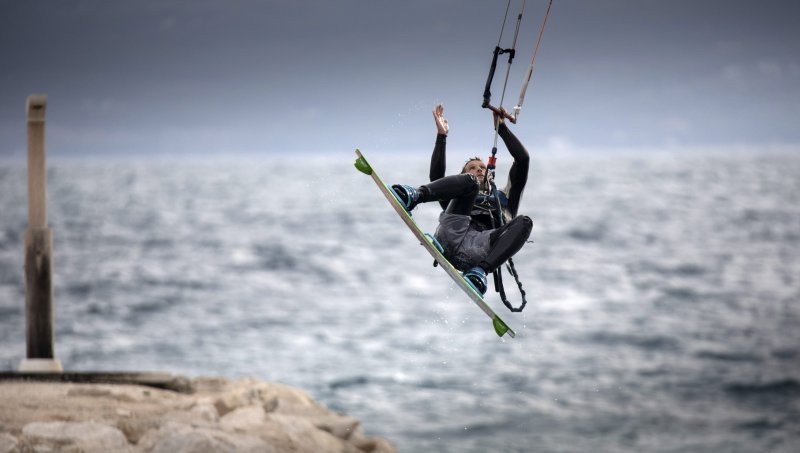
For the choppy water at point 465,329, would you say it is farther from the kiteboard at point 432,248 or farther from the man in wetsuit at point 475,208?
the man in wetsuit at point 475,208

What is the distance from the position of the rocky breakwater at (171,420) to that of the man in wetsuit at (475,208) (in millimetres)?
5085

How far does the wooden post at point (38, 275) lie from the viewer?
16.5 meters

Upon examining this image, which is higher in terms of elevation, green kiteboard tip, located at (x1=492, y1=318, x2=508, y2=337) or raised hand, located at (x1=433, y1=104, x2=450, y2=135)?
raised hand, located at (x1=433, y1=104, x2=450, y2=135)

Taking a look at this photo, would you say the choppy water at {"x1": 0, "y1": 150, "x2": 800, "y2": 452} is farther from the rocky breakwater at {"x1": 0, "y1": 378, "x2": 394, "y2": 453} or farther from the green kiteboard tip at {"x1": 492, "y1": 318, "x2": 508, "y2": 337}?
the rocky breakwater at {"x1": 0, "y1": 378, "x2": 394, "y2": 453}

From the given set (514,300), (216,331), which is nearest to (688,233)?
(514,300)

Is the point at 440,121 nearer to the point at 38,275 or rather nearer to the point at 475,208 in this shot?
the point at 475,208

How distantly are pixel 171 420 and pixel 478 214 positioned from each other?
19.4 feet

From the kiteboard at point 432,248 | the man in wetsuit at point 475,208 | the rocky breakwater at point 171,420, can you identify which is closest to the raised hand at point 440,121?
the man in wetsuit at point 475,208

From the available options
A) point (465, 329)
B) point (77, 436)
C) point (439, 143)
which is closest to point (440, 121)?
point (439, 143)

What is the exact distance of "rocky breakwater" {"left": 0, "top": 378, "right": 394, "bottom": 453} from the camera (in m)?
13.2

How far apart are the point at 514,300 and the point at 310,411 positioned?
33083 mm

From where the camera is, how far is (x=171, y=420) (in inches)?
559

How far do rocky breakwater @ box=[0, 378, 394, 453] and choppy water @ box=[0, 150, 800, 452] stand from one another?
17.4 ft

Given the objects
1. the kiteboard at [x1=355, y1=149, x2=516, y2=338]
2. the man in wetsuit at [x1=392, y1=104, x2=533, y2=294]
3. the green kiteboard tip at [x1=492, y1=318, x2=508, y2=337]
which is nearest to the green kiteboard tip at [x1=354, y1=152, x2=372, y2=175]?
the kiteboard at [x1=355, y1=149, x2=516, y2=338]
